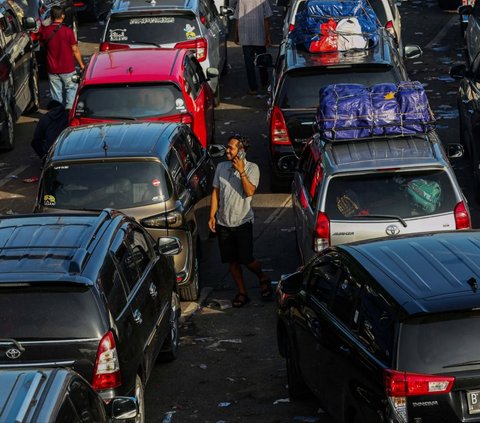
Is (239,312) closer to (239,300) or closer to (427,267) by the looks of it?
(239,300)

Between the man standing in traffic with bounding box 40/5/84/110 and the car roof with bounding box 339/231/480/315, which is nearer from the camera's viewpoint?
the car roof with bounding box 339/231/480/315

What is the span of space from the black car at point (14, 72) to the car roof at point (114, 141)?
5.95m

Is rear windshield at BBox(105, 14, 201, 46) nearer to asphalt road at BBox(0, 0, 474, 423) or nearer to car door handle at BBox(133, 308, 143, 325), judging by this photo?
asphalt road at BBox(0, 0, 474, 423)

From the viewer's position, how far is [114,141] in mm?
13570

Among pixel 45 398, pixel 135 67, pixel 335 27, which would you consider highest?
pixel 45 398

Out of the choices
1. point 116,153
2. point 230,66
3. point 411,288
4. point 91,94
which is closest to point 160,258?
point 116,153

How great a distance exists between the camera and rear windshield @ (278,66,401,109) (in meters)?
16.9

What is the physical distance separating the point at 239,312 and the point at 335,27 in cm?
589

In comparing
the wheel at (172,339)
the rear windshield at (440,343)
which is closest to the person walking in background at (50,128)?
the wheel at (172,339)

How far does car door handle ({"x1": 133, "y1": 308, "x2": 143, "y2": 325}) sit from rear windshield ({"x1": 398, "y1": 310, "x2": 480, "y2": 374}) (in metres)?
2.64

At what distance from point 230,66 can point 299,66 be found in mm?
9457

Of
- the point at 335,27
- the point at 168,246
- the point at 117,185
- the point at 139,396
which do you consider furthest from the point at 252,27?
the point at 139,396

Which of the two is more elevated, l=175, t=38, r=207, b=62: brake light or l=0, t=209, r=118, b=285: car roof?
l=0, t=209, r=118, b=285: car roof

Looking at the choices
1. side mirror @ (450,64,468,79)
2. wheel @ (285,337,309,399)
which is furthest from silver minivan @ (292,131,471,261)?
side mirror @ (450,64,468,79)
